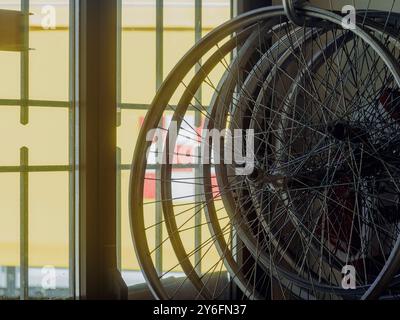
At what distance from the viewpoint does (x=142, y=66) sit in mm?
2570

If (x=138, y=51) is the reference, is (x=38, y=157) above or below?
below

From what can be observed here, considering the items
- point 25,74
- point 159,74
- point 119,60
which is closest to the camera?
point 25,74

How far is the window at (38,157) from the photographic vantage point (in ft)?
7.38

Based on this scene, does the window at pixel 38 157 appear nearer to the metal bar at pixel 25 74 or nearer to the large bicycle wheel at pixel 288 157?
the metal bar at pixel 25 74

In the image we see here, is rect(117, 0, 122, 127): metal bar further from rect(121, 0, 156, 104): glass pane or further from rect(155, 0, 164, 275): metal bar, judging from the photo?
rect(155, 0, 164, 275): metal bar

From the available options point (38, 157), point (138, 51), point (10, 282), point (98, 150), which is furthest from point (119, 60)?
point (10, 282)

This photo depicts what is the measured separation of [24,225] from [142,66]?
24.1 inches

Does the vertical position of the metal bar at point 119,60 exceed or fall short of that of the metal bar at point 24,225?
it exceeds it

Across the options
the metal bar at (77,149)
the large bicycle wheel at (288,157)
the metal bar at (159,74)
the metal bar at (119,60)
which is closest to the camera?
the large bicycle wheel at (288,157)

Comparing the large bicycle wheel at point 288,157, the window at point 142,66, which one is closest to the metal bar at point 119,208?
the window at point 142,66

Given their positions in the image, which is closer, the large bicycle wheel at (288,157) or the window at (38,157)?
the large bicycle wheel at (288,157)

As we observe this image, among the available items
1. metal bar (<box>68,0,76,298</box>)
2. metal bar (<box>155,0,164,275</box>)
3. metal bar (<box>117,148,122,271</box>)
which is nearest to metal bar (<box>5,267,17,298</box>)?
metal bar (<box>68,0,76,298</box>)

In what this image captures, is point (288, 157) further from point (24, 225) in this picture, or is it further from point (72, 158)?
point (24, 225)
